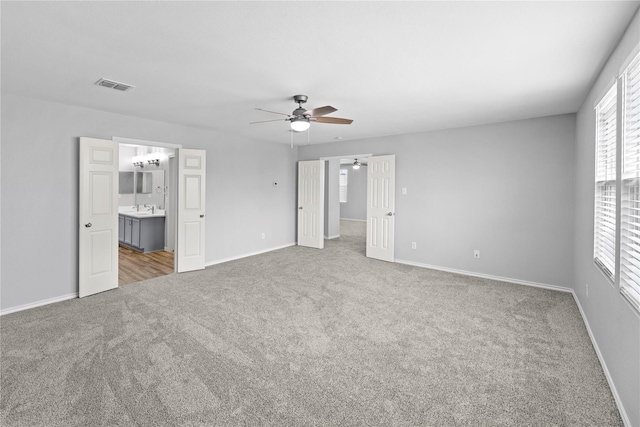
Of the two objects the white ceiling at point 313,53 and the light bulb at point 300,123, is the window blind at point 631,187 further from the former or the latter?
the light bulb at point 300,123

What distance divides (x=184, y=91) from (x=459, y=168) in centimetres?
427

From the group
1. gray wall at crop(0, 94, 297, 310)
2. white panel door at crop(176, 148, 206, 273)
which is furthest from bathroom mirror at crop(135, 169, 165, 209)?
gray wall at crop(0, 94, 297, 310)

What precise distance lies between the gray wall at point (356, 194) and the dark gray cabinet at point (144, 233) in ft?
24.8

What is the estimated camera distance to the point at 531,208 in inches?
176

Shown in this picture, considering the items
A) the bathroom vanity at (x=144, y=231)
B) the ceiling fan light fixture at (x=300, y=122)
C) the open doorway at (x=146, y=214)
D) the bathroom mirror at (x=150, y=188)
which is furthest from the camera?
the bathroom mirror at (x=150, y=188)

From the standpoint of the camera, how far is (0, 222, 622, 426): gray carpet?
189cm

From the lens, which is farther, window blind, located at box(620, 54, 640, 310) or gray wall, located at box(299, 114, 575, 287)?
gray wall, located at box(299, 114, 575, 287)

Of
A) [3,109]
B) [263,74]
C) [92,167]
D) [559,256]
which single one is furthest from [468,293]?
[3,109]

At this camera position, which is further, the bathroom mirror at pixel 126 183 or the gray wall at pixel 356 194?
the gray wall at pixel 356 194

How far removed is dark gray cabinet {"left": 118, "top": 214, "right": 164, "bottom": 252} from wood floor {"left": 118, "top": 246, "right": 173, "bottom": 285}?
17 centimetres

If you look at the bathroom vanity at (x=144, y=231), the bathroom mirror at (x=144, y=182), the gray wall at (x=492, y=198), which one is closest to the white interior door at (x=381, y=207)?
the gray wall at (x=492, y=198)

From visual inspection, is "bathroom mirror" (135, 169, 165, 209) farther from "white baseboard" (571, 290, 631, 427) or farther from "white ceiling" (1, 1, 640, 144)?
"white baseboard" (571, 290, 631, 427)

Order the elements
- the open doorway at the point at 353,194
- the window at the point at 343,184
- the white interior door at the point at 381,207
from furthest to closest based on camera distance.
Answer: the window at the point at 343,184 < the open doorway at the point at 353,194 < the white interior door at the point at 381,207

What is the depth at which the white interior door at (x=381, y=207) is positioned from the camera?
19.1ft
